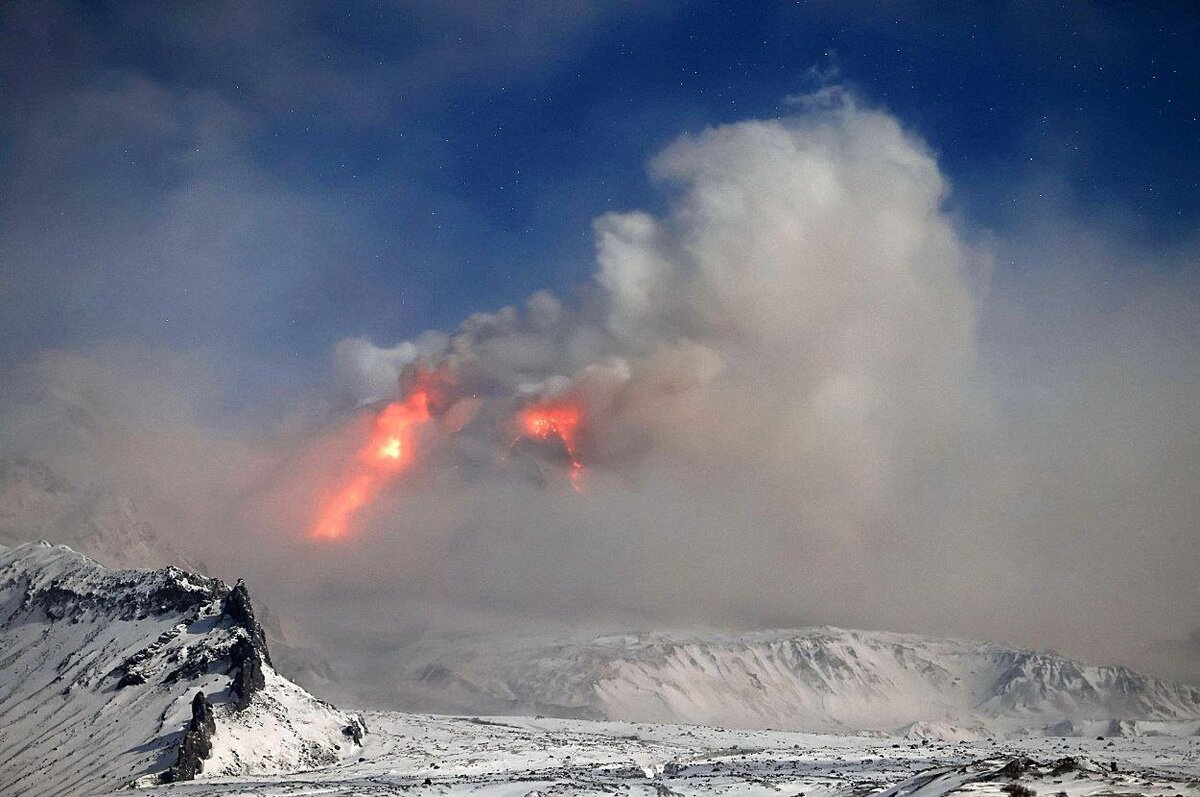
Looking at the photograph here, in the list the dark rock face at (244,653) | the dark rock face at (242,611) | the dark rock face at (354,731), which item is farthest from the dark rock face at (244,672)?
the dark rock face at (354,731)

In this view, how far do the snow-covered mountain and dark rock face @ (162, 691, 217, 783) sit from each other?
18 centimetres

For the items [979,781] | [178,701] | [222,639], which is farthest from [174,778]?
[979,781]

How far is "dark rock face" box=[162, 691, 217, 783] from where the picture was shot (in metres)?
134

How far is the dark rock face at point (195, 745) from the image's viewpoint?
440 ft

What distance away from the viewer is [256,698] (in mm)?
166125

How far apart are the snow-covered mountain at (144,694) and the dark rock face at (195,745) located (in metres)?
0.18

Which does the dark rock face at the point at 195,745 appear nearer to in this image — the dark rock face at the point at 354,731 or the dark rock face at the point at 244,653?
the dark rock face at the point at 244,653

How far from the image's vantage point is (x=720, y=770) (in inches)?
4909

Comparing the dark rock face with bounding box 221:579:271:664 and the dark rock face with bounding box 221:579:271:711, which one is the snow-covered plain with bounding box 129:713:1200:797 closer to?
the dark rock face with bounding box 221:579:271:711

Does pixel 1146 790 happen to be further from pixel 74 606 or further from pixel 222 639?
pixel 74 606

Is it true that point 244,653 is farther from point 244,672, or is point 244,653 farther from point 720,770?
point 720,770

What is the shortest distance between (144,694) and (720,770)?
10696 cm

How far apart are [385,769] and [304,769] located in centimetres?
1660

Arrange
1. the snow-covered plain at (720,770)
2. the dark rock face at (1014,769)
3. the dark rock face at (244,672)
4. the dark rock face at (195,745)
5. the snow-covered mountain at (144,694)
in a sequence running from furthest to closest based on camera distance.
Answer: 1. the dark rock face at (244,672)
2. the snow-covered mountain at (144,694)
3. the dark rock face at (195,745)
4. the snow-covered plain at (720,770)
5. the dark rock face at (1014,769)
